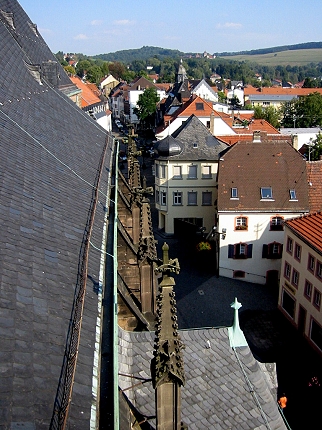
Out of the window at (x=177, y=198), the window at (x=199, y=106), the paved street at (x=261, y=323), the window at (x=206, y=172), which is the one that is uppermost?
the window at (x=199, y=106)

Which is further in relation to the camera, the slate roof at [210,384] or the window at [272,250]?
the window at [272,250]

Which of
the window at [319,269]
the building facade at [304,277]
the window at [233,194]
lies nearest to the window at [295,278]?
the building facade at [304,277]

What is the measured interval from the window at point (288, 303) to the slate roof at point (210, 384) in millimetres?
15317

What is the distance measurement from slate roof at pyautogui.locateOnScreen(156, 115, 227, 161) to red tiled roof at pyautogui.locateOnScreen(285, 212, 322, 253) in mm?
13580

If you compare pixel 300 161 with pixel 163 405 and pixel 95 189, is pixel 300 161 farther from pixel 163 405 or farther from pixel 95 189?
pixel 163 405

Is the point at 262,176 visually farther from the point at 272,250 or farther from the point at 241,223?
the point at 272,250

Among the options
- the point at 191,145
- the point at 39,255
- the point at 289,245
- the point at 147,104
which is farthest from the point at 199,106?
the point at 39,255

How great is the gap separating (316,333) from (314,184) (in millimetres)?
12302

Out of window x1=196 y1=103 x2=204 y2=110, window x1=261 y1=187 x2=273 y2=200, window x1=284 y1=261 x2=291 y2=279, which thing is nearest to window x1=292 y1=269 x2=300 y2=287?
window x1=284 y1=261 x2=291 y2=279

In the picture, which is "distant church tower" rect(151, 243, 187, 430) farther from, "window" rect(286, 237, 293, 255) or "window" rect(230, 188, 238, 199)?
"window" rect(230, 188, 238, 199)

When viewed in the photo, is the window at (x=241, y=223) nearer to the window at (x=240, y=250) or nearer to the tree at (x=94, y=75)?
the window at (x=240, y=250)

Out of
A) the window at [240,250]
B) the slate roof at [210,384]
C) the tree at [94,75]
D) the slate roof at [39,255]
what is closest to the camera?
the slate roof at [39,255]

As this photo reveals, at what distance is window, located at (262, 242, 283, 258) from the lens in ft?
108

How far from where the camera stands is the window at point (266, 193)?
32.8 metres
